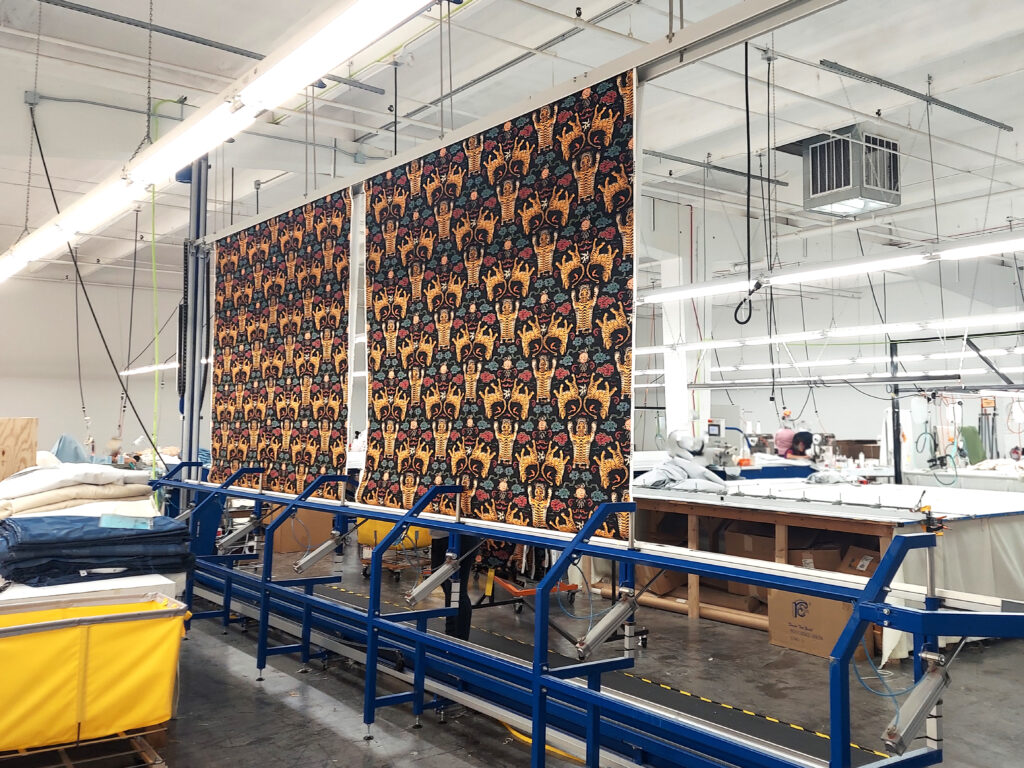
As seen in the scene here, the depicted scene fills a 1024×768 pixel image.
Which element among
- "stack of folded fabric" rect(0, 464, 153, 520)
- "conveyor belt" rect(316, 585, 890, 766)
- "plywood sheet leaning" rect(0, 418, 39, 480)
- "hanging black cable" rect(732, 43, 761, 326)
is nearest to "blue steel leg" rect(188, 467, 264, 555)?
"stack of folded fabric" rect(0, 464, 153, 520)

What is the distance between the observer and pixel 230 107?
3746mm

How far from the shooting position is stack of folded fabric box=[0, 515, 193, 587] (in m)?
4.05

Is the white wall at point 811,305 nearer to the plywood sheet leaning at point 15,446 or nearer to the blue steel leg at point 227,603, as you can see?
the blue steel leg at point 227,603

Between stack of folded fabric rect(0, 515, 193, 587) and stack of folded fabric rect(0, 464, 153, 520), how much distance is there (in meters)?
0.63

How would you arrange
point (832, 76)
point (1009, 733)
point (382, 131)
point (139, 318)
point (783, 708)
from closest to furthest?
point (1009, 733) → point (783, 708) → point (832, 76) → point (382, 131) → point (139, 318)

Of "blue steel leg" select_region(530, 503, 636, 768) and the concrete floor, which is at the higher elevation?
"blue steel leg" select_region(530, 503, 636, 768)

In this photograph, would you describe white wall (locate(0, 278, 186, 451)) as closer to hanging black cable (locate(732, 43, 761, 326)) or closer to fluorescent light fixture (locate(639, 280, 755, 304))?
fluorescent light fixture (locate(639, 280, 755, 304))

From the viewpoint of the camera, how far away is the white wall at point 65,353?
1627 cm

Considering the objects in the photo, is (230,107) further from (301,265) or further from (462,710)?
(462,710)

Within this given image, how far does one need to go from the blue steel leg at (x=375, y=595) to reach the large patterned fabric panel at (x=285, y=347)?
116 cm

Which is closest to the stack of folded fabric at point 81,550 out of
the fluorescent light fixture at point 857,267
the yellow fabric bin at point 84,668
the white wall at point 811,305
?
the yellow fabric bin at point 84,668

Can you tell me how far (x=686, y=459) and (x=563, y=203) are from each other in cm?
451

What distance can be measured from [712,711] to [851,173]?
5.52m

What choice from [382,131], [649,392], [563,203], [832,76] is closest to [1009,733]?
[563,203]
